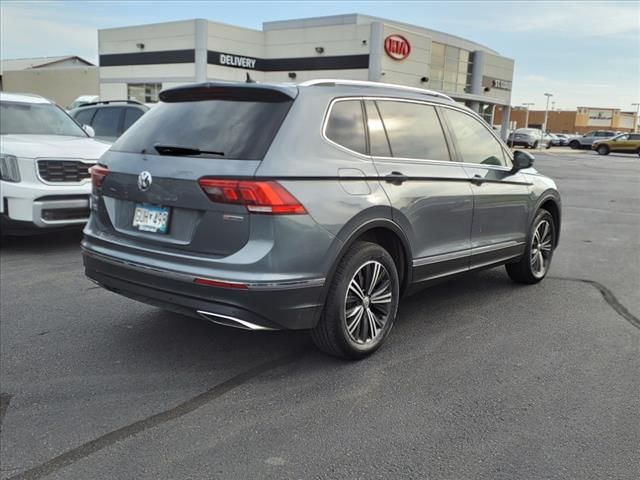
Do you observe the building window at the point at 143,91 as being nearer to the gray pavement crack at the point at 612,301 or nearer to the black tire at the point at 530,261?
the black tire at the point at 530,261

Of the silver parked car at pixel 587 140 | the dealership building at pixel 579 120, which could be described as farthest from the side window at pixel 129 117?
the dealership building at pixel 579 120

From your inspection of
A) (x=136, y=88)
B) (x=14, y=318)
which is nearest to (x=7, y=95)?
(x=14, y=318)

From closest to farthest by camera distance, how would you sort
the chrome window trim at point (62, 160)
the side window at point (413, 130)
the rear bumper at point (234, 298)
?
the rear bumper at point (234, 298) < the side window at point (413, 130) < the chrome window trim at point (62, 160)

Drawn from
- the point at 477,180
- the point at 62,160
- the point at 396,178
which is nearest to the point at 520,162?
the point at 477,180

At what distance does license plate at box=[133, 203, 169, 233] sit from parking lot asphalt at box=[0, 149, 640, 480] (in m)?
0.91

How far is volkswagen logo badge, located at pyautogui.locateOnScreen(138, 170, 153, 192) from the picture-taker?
367 cm

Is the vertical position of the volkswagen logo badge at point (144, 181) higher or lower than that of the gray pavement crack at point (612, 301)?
higher

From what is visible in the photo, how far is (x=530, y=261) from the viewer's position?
596 cm

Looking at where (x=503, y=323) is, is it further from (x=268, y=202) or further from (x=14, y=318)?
(x=14, y=318)

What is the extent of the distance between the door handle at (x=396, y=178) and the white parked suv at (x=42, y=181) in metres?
4.46

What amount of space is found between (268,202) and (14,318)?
2.69 metres

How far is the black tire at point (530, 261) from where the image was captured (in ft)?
19.3

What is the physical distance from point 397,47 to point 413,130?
33.2 meters

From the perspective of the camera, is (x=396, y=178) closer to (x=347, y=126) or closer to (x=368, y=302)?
(x=347, y=126)
